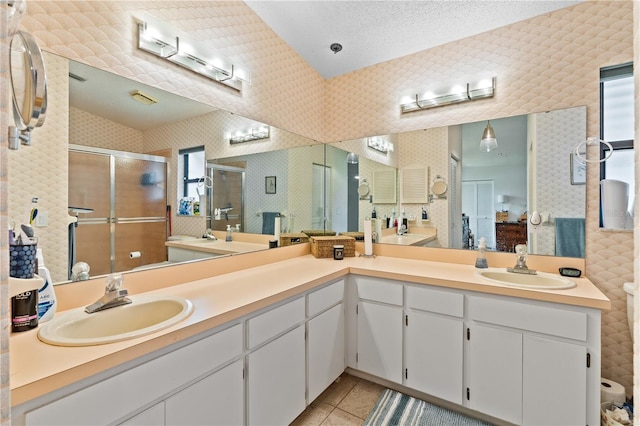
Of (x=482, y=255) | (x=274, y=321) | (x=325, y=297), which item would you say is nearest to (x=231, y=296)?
(x=274, y=321)

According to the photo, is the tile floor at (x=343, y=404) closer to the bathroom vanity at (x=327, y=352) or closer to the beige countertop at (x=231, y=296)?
the bathroom vanity at (x=327, y=352)

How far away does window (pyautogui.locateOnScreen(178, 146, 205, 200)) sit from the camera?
1742mm

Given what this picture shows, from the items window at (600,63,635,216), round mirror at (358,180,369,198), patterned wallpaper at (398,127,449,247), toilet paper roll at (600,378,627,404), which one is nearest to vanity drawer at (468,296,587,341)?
toilet paper roll at (600,378,627,404)

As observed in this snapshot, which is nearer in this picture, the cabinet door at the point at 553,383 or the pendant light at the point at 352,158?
the cabinet door at the point at 553,383

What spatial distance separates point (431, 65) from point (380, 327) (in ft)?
7.46

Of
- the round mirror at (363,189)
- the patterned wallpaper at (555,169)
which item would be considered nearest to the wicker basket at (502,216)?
the patterned wallpaper at (555,169)

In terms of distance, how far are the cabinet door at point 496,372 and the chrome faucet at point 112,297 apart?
194cm

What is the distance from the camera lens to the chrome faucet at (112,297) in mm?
1206

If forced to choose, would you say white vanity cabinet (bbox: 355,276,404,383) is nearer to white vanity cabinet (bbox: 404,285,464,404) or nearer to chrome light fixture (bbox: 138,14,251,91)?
white vanity cabinet (bbox: 404,285,464,404)

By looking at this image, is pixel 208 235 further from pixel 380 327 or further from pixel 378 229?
pixel 378 229

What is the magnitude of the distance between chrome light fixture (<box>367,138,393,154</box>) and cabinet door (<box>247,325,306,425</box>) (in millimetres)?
1811

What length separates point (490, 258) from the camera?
7.27 feet

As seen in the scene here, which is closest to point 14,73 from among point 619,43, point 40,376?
point 40,376

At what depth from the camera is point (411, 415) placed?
186 centimetres
